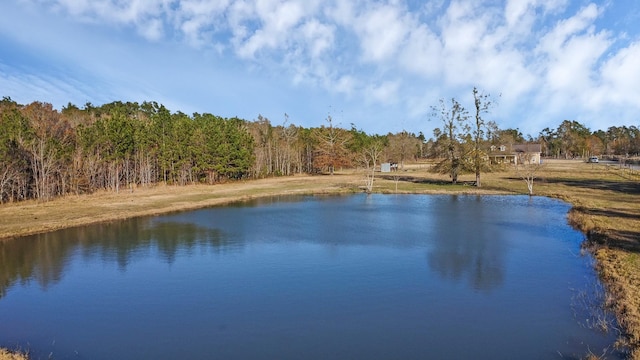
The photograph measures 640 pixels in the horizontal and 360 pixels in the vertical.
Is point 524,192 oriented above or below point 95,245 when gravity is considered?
above

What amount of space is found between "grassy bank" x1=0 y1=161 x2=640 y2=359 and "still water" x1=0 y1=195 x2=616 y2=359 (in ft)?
2.64

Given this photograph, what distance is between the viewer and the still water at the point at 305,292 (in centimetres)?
1084

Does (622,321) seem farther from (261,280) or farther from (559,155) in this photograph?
(559,155)

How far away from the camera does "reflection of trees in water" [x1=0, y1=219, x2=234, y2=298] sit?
18.0 meters

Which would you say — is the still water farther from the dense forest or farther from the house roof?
the house roof

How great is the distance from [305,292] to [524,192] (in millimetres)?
32839

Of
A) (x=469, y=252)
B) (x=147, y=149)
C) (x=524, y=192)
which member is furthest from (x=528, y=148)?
(x=469, y=252)

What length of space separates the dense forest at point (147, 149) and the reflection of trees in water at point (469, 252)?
22.9m

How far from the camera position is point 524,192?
134 ft

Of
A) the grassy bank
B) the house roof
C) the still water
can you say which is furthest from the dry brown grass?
the house roof

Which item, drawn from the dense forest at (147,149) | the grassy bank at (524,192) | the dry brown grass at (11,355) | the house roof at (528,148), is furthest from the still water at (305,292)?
the house roof at (528,148)

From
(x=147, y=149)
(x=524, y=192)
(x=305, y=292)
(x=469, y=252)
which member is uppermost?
(x=147, y=149)

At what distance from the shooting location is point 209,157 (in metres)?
55.1

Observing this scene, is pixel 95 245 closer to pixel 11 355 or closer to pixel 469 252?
pixel 11 355
